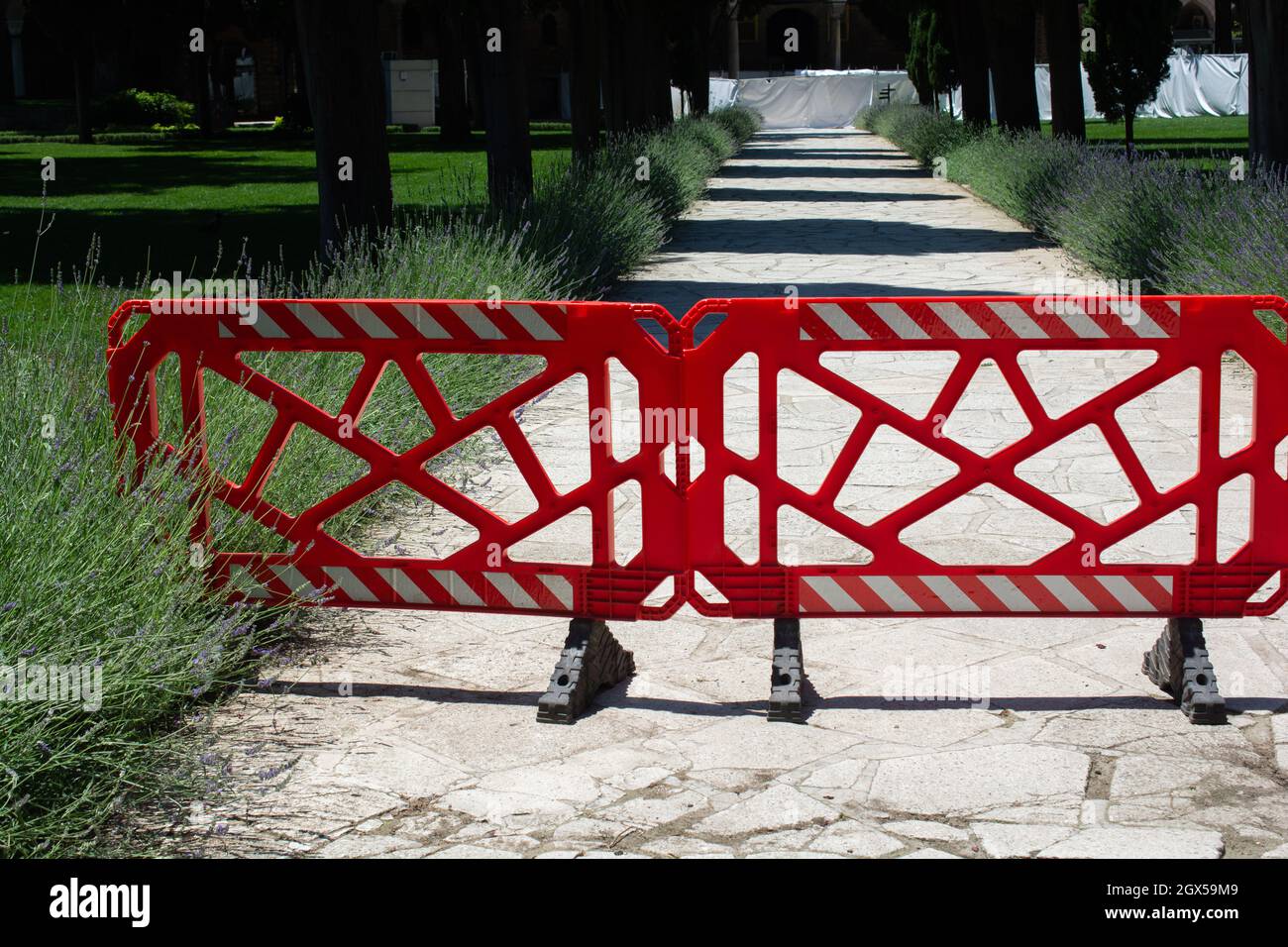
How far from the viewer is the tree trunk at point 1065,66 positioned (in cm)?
2278

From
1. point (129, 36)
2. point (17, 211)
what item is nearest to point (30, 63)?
point (129, 36)

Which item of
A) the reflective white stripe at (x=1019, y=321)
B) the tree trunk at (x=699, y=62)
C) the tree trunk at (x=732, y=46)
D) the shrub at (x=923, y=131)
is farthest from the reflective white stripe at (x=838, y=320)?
the tree trunk at (x=732, y=46)

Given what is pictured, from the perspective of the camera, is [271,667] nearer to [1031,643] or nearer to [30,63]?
[1031,643]

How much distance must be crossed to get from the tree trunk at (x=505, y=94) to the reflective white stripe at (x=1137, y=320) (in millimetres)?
12109

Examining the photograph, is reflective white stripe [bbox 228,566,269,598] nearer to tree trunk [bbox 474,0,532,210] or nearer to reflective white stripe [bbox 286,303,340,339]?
reflective white stripe [bbox 286,303,340,339]

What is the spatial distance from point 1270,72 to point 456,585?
39.5 feet

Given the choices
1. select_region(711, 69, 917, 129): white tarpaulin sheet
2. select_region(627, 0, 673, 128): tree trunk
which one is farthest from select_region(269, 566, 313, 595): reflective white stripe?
select_region(711, 69, 917, 129): white tarpaulin sheet

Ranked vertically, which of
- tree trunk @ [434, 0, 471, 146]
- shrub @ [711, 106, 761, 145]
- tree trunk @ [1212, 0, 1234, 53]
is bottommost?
shrub @ [711, 106, 761, 145]

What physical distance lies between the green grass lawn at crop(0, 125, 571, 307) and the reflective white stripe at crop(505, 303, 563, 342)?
10.2ft

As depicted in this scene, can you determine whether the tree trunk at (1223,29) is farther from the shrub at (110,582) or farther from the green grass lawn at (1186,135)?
the shrub at (110,582)

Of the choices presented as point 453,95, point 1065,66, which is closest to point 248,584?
point 1065,66

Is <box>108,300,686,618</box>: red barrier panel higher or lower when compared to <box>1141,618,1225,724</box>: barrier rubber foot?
higher

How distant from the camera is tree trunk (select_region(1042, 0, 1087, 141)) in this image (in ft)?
74.7

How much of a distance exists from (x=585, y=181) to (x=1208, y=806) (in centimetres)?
1320
